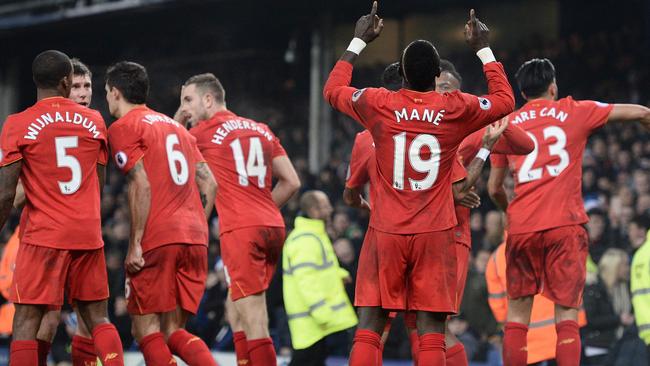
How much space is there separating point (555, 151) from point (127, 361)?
6.26 meters

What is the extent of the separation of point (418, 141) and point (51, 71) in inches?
92.4

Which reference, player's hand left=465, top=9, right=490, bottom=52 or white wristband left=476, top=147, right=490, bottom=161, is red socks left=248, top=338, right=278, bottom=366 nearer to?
white wristband left=476, top=147, right=490, bottom=161

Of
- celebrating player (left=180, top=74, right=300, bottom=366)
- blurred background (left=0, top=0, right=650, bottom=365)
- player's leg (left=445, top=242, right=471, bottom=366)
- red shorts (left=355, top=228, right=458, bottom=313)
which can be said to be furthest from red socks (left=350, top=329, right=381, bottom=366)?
blurred background (left=0, top=0, right=650, bottom=365)

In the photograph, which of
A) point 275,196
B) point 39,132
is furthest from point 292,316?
point 39,132

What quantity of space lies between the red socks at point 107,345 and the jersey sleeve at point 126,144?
105 centimetres

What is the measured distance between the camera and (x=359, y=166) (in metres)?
6.88

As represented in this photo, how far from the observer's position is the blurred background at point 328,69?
41.0 ft

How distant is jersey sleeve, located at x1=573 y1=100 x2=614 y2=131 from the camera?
7312 mm

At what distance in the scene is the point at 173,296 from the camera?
272 inches

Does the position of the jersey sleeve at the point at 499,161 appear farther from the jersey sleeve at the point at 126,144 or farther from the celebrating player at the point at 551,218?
the jersey sleeve at the point at 126,144

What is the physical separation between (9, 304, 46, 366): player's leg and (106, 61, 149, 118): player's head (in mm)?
1513

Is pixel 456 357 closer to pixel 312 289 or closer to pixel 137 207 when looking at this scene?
pixel 137 207

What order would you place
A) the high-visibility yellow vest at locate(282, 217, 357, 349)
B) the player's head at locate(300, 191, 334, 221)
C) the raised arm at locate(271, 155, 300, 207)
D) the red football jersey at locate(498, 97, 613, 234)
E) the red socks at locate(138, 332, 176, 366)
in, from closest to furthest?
the red socks at locate(138, 332, 176, 366) < the red football jersey at locate(498, 97, 613, 234) < the raised arm at locate(271, 155, 300, 207) < the high-visibility yellow vest at locate(282, 217, 357, 349) < the player's head at locate(300, 191, 334, 221)

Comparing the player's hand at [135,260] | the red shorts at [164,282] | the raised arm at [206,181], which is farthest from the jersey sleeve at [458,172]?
the player's hand at [135,260]
